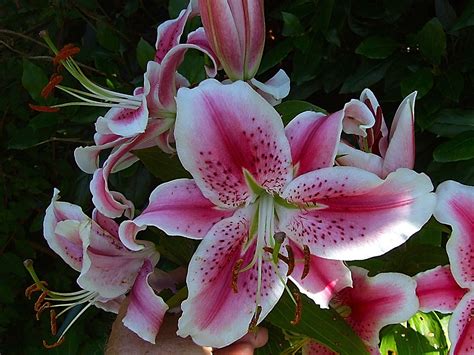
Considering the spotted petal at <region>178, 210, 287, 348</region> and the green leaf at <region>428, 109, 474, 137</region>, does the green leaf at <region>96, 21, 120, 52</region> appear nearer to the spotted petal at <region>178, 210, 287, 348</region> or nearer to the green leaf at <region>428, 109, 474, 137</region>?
the green leaf at <region>428, 109, 474, 137</region>

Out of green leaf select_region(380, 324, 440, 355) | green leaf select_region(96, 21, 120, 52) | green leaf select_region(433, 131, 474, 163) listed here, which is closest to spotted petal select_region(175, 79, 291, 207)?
green leaf select_region(380, 324, 440, 355)

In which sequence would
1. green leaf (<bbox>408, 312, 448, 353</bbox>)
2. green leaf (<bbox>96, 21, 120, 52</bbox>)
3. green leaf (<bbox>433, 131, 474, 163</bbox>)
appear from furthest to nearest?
1. green leaf (<bbox>96, 21, 120, 52</bbox>)
2. green leaf (<bbox>433, 131, 474, 163</bbox>)
3. green leaf (<bbox>408, 312, 448, 353</bbox>)

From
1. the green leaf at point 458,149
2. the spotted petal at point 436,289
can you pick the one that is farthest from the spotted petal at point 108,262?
the green leaf at point 458,149

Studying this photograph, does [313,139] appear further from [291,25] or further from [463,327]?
[291,25]

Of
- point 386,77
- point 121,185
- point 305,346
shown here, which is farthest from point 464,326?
point 121,185

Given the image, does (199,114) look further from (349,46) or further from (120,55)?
(120,55)

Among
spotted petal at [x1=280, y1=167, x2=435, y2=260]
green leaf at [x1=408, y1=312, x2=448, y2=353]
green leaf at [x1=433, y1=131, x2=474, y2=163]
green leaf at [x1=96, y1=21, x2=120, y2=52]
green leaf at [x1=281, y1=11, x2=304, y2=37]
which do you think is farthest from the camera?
green leaf at [x1=96, y1=21, x2=120, y2=52]

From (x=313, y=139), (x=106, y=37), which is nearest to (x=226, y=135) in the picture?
(x=313, y=139)
